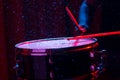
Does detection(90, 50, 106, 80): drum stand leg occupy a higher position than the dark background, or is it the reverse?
the dark background

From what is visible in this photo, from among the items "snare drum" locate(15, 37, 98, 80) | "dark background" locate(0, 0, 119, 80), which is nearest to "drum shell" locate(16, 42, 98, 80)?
"snare drum" locate(15, 37, 98, 80)

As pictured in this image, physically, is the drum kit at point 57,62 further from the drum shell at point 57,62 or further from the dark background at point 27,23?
the dark background at point 27,23

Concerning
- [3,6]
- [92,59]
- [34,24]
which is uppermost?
[3,6]

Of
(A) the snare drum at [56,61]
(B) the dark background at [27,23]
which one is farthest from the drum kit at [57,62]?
(B) the dark background at [27,23]

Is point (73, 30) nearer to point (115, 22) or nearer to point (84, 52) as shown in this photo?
point (115, 22)

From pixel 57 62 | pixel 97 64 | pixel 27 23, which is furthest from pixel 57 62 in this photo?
pixel 27 23

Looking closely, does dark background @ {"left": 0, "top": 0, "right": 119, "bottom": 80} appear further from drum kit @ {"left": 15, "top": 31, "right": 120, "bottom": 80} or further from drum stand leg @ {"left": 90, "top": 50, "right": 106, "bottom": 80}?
drum stand leg @ {"left": 90, "top": 50, "right": 106, "bottom": 80}

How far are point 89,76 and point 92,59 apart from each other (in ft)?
0.42

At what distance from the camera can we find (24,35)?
9.14 feet

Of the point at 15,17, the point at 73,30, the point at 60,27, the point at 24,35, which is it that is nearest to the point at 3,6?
the point at 15,17

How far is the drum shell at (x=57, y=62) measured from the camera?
1799mm

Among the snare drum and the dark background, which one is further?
the dark background

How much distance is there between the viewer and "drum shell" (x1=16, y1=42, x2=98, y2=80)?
180 centimetres

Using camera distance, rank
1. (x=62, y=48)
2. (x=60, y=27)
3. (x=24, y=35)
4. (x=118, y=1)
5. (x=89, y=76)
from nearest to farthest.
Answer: (x=62, y=48)
(x=89, y=76)
(x=118, y=1)
(x=24, y=35)
(x=60, y=27)
